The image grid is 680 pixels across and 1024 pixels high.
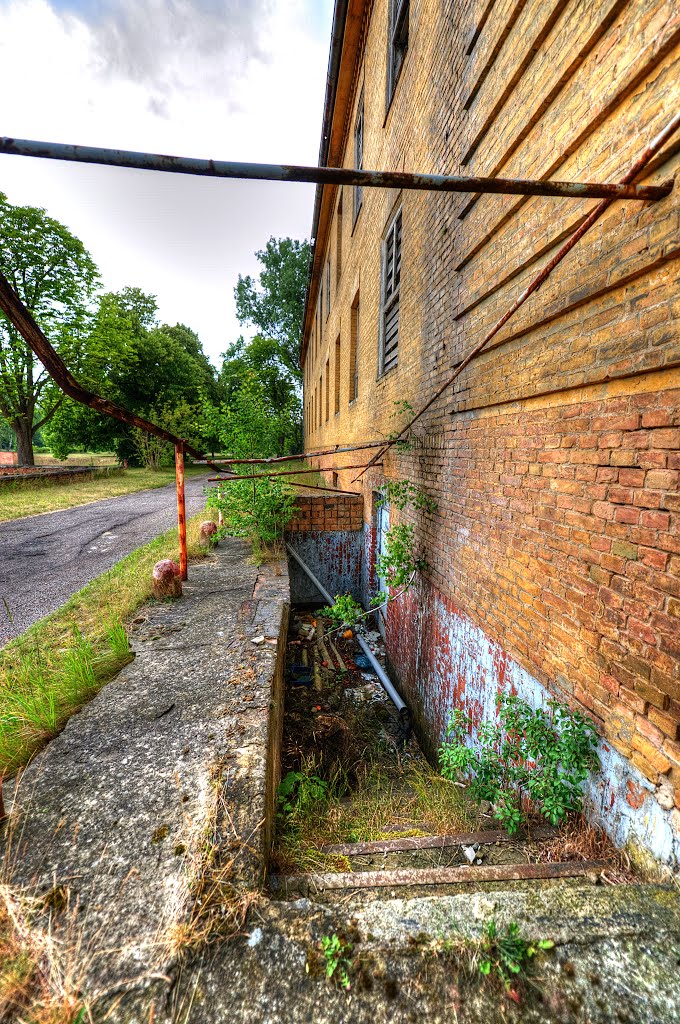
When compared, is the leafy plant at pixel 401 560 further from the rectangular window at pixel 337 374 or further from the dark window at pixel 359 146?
the rectangular window at pixel 337 374

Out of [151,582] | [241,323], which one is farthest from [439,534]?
[241,323]

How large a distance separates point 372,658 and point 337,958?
396cm

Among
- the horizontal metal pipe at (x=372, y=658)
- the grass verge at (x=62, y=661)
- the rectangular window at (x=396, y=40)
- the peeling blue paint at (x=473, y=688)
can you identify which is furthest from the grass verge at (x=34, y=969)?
the rectangular window at (x=396, y=40)

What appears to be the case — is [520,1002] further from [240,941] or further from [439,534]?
[439,534]

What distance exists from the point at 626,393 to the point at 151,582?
14.5ft

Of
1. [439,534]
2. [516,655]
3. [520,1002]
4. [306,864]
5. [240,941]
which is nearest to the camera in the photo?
[520,1002]

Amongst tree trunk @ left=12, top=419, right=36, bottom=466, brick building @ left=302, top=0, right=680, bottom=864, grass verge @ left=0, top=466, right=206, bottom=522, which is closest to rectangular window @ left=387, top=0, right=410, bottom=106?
brick building @ left=302, top=0, right=680, bottom=864

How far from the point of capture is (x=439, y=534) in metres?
3.47

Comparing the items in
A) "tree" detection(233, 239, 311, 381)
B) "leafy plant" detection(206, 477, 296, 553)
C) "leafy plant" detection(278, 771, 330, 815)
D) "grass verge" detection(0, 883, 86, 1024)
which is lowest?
"leafy plant" detection(278, 771, 330, 815)

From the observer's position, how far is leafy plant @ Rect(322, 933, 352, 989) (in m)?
1.16

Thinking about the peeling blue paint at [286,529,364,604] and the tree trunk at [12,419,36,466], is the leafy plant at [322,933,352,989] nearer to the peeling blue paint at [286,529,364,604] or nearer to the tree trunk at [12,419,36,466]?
the peeling blue paint at [286,529,364,604]

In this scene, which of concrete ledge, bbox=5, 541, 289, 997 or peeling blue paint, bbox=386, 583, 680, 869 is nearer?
concrete ledge, bbox=5, 541, 289, 997

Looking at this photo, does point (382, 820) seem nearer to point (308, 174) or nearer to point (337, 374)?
point (308, 174)

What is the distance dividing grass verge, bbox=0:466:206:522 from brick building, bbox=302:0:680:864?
31.9 feet
